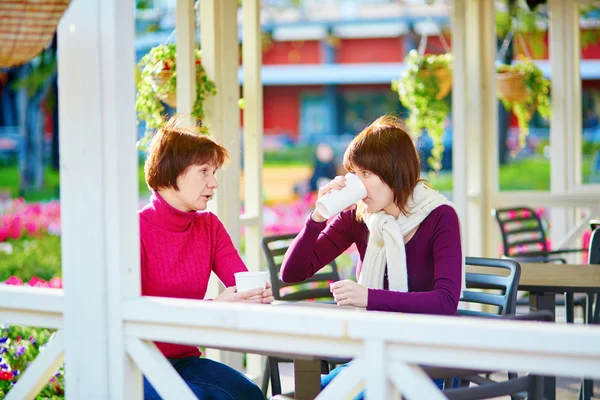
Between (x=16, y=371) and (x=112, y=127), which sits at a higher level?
(x=112, y=127)

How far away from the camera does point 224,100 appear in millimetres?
3568

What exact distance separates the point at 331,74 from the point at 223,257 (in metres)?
19.0

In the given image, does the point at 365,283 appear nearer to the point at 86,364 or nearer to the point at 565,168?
the point at 86,364

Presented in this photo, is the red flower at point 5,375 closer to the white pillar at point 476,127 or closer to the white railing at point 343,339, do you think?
the white railing at point 343,339

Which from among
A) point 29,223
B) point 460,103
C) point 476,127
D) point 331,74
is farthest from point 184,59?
point 331,74

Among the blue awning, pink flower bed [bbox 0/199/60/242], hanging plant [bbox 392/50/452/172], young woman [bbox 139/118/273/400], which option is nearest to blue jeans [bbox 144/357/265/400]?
young woman [bbox 139/118/273/400]

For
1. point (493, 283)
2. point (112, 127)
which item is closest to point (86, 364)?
point (112, 127)

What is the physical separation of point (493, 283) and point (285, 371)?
75.8 inches

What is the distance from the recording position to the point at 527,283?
274cm

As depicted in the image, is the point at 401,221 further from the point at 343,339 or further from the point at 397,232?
the point at 343,339

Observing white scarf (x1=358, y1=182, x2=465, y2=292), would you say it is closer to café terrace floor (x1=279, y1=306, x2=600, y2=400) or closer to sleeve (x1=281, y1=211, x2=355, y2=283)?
sleeve (x1=281, y1=211, x2=355, y2=283)

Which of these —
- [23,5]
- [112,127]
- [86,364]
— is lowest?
[86,364]

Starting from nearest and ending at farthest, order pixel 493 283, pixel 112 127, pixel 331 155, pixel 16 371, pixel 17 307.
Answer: pixel 112 127 < pixel 17 307 < pixel 493 283 < pixel 16 371 < pixel 331 155

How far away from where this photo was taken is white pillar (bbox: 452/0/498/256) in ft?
15.9
